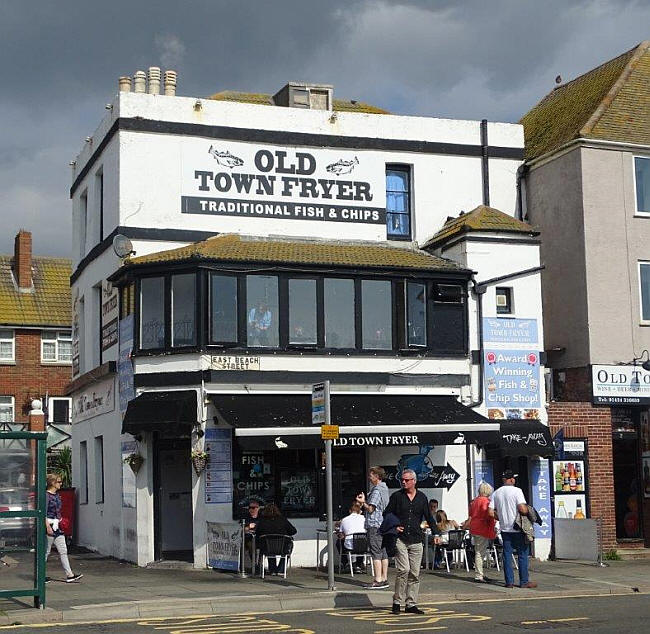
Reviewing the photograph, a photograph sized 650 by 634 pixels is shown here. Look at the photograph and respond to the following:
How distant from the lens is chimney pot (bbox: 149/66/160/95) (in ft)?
81.9

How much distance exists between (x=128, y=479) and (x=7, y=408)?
20.8 m

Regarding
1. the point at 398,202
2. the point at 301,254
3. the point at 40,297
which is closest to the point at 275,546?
the point at 301,254

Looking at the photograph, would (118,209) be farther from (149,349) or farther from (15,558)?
(15,558)

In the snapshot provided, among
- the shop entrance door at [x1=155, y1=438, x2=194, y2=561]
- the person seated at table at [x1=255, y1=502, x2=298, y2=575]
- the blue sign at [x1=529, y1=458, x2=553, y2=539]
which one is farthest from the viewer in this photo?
the blue sign at [x1=529, y1=458, x2=553, y2=539]

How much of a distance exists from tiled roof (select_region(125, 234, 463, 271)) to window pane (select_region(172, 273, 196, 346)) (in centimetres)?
49

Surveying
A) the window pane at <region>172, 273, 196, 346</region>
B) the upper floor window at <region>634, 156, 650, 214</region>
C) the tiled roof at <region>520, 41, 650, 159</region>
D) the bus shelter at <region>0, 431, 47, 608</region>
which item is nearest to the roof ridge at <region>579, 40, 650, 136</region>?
the tiled roof at <region>520, 41, 650, 159</region>

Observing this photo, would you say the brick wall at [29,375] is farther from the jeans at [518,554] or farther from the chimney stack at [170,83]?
the jeans at [518,554]

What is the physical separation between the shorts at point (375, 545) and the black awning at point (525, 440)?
214 inches

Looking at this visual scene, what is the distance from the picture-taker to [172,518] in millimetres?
22609

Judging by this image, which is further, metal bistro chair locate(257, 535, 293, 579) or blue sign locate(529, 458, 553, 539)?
blue sign locate(529, 458, 553, 539)

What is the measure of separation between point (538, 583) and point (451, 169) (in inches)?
423

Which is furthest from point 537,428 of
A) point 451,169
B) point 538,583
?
point 451,169

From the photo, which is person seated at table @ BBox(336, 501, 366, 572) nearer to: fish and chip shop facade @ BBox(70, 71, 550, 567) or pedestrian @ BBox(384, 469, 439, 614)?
fish and chip shop facade @ BBox(70, 71, 550, 567)

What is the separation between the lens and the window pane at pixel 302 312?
72.9 feet
